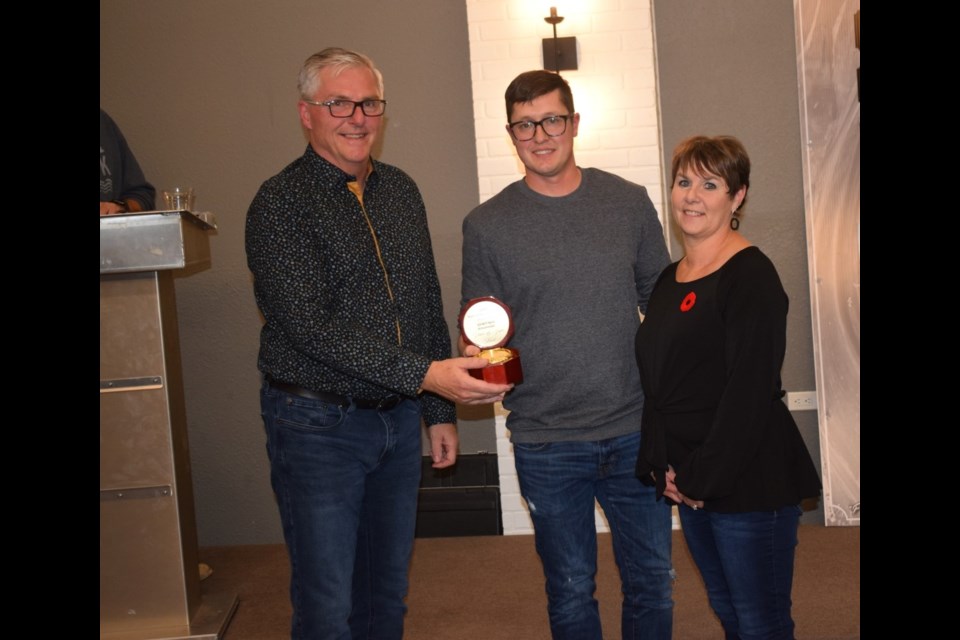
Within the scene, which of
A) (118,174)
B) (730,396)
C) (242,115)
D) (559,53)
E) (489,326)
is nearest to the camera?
(730,396)

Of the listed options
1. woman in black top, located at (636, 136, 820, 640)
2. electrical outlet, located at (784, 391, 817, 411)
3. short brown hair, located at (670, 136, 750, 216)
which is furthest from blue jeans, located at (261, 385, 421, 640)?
electrical outlet, located at (784, 391, 817, 411)

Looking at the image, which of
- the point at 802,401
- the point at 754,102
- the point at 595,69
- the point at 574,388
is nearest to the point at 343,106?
the point at 574,388

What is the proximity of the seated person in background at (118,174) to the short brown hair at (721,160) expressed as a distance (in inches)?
98.6

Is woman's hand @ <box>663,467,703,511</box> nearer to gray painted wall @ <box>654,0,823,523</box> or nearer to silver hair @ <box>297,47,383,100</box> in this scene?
silver hair @ <box>297,47,383,100</box>

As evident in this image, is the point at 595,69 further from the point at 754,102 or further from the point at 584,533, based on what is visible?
the point at 584,533

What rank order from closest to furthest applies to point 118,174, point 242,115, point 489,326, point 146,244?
point 489,326 → point 146,244 → point 118,174 → point 242,115

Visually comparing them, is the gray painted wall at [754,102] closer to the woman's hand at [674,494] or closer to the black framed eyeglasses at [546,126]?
the black framed eyeglasses at [546,126]

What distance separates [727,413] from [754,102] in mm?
2690

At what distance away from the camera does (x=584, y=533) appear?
8.09 ft

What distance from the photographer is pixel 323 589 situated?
2.24 metres

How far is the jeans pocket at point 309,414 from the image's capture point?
225 centimetres

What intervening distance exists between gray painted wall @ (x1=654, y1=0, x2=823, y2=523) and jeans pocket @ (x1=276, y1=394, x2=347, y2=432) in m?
2.57
